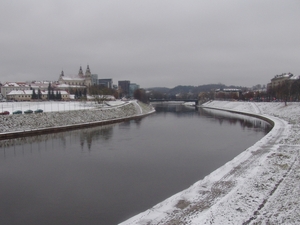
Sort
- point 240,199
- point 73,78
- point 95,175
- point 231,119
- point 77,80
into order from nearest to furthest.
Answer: point 240,199, point 95,175, point 231,119, point 77,80, point 73,78

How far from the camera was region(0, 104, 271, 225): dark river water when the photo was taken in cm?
863

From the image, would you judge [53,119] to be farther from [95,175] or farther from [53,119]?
[95,175]

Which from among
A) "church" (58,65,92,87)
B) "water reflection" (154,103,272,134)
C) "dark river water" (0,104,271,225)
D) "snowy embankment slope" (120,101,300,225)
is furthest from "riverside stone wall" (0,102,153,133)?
"church" (58,65,92,87)

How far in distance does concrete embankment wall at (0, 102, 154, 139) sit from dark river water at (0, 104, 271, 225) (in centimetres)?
422

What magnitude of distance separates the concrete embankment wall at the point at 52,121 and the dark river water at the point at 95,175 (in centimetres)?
422

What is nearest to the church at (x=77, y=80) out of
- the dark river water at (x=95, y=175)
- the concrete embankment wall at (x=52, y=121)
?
the concrete embankment wall at (x=52, y=121)

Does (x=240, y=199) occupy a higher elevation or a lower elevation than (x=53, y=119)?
lower

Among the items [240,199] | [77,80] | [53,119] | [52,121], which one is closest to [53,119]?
[53,119]

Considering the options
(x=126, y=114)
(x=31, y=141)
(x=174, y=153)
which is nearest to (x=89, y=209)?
(x=174, y=153)

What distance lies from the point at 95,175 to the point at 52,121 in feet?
65.6

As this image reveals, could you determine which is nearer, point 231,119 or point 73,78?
point 231,119

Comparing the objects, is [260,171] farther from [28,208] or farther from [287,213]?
[28,208]

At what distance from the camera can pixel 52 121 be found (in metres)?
30.2

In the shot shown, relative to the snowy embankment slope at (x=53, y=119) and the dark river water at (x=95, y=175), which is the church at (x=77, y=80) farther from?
the dark river water at (x=95, y=175)
